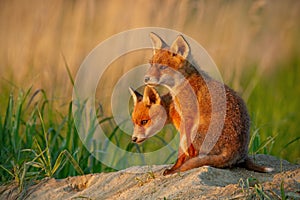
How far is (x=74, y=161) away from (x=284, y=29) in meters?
3.89

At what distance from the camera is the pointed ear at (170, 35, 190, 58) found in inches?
193

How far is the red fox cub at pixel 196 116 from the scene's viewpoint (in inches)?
177

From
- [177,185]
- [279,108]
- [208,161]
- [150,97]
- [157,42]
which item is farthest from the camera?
[279,108]

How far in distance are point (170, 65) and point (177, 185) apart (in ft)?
3.23

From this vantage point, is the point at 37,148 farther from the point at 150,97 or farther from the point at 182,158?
the point at 182,158

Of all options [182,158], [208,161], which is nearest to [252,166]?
[208,161]

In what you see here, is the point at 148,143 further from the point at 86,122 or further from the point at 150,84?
the point at 150,84

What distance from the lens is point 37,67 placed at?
787 cm

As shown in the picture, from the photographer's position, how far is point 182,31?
7887 mm

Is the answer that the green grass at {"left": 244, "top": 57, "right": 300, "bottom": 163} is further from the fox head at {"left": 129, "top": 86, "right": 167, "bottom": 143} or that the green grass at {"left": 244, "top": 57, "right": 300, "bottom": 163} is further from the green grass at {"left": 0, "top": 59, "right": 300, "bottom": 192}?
the fox head at {"left": 129, "top": 86, "right": 167, "bottom": 143}

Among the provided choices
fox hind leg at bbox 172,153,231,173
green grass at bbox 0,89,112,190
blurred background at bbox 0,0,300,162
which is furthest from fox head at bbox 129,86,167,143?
blurred background at bbox 0,0,300,162

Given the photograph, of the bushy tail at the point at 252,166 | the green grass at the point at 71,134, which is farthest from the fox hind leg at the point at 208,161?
the green grass at the point at 71,134

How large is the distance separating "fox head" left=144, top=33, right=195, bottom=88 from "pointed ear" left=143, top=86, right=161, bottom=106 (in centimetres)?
6

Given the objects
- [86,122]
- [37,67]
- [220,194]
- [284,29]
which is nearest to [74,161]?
[86,122]
